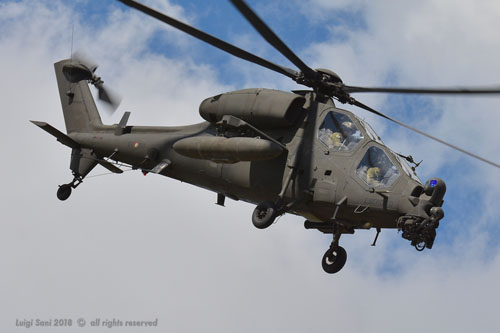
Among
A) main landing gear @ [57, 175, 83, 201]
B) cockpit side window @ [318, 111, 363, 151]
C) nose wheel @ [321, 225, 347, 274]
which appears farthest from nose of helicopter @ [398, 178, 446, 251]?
main landing gear @ [57, 175, 83, 201]

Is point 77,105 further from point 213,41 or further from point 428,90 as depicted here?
point 428,90

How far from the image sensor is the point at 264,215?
17.4 metres

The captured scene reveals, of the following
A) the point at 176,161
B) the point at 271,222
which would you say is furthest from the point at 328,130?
the point at 176,161

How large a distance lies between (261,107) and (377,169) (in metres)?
3.33

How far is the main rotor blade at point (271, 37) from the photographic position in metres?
12.5

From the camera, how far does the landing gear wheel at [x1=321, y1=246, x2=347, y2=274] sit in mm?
18750

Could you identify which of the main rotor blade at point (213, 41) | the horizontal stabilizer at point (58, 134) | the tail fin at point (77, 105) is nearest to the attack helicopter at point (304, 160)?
the main rotor blade at point (213, 41)

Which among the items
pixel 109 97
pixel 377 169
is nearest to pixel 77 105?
pixel 109 97

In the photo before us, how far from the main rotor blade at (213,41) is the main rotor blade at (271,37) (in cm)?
52

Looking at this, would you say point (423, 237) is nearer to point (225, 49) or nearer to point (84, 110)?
point (225, 49)

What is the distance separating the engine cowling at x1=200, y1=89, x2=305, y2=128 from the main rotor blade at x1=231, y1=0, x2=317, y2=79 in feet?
2.84

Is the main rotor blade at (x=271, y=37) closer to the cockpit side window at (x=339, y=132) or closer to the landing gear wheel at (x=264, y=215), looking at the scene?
the cockpit side window at (x=339, y=132)

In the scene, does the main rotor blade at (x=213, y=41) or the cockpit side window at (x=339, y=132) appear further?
the cockpit side window at (x=339, y=132)

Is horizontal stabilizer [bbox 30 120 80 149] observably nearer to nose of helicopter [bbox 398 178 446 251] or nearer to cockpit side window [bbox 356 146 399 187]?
cockpit side window [bbox 356 146 399 187]
